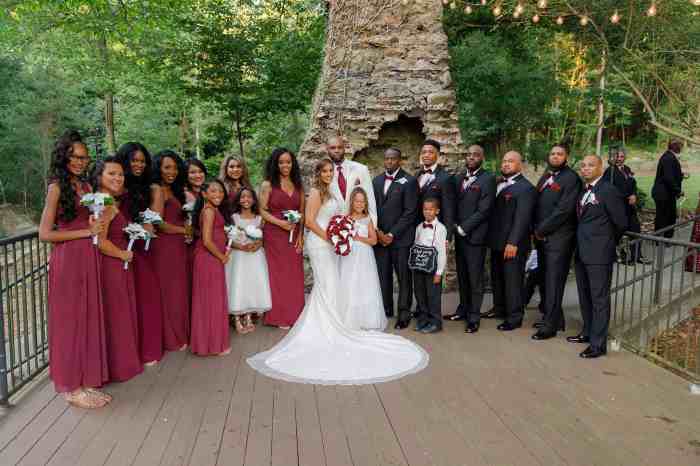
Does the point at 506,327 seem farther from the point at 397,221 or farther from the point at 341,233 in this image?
the point at 341,233

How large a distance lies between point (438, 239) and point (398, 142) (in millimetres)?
3271

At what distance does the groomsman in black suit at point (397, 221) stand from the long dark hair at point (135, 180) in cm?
270

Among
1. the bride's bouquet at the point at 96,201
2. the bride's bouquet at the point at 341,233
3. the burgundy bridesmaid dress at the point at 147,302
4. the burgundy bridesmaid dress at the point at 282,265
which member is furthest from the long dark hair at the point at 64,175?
the bride's bouquet at the point at 341,233

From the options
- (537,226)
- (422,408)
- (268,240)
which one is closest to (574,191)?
(537,226)

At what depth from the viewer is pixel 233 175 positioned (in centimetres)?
635

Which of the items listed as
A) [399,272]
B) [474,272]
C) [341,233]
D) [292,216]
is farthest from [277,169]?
[474,272]

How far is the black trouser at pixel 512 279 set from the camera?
650 cm

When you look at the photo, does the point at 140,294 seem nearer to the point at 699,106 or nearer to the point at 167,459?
the point at 167,459

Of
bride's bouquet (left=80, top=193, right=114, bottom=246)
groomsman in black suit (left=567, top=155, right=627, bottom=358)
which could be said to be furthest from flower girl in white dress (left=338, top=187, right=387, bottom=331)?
bride's bouquet (left=80, top=193, right=114, bottom=246)

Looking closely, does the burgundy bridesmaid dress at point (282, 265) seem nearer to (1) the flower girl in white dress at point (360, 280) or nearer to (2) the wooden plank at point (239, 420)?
(1) the flower girl in white dress at point (360, 280)

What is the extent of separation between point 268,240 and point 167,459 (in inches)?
131

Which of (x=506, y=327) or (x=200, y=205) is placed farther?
(x=506, y=327)

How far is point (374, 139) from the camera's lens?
8742mm

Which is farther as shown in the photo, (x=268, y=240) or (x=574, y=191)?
(x=268, y=240)
